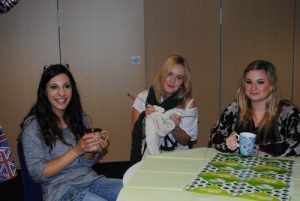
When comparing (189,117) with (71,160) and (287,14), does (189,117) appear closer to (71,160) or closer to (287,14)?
(71,160)

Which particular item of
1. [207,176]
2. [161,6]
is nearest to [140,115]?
[207,176]

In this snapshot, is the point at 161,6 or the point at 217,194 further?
the point at 161,6

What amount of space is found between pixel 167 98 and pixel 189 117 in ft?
0.73

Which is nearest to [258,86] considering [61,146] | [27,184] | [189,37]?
[61,146]

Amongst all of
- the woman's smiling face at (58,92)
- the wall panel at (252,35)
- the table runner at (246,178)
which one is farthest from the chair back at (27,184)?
the wall panel at (252,35)

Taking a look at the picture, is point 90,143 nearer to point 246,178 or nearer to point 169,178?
point 169,178

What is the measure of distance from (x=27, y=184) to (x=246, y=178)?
1.09 meters

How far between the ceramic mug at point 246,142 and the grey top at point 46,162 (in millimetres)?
836

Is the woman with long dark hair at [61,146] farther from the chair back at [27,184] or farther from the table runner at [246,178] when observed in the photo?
the table runner at [246,178]

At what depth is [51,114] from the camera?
1961 mm

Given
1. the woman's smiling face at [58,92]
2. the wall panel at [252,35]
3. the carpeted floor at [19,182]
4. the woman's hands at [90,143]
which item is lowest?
the carpeted floor at [19,182]

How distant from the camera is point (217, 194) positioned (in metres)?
1.32

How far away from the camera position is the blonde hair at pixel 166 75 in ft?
8.59

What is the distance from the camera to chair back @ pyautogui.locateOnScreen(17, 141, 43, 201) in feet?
5.78
